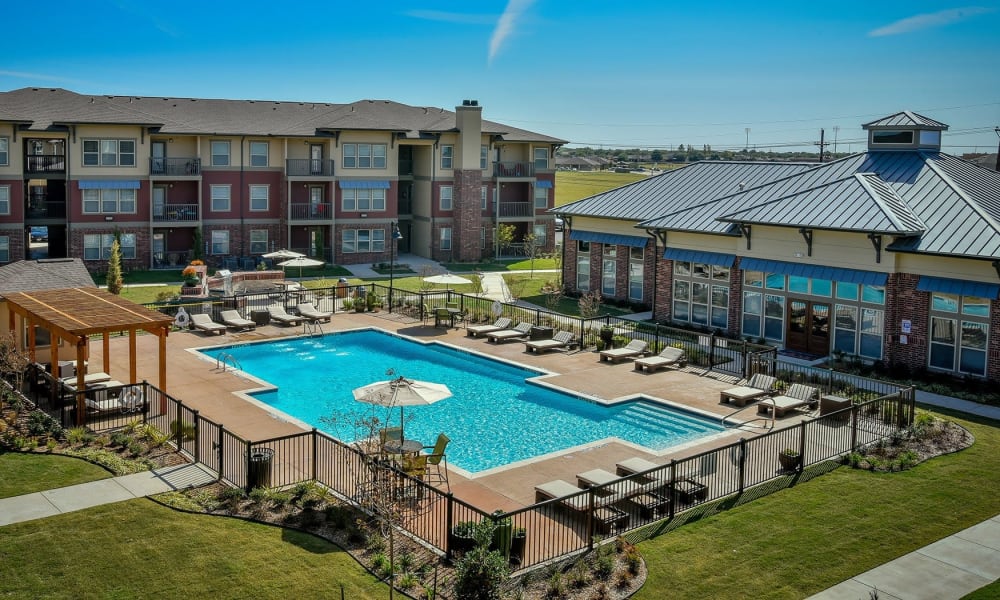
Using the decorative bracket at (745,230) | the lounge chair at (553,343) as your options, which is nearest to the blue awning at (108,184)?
the lounge chair at (553,343)

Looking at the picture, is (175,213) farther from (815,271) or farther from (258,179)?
(815,271)

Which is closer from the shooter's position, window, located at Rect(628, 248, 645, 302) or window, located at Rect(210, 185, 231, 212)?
window, located at Rect(628, 248, 645, 302)

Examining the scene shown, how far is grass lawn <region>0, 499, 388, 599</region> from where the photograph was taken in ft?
43.7

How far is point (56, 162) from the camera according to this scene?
164 ft

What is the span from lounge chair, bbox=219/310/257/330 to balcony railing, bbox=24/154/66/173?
2002 centimetres

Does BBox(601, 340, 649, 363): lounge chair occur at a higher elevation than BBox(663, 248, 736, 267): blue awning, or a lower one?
lower

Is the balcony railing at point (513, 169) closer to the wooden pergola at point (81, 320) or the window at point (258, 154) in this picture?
the window at point (258, 154)

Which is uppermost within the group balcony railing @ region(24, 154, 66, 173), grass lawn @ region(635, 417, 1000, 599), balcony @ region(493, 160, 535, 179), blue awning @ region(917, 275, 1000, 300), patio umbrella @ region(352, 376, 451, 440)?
balcony @ region(493, 160, 535, 179)

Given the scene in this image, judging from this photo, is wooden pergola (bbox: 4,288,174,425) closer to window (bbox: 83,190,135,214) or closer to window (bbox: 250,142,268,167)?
window (bbox: 83,190,135,214)

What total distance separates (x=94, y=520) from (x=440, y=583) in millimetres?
6354

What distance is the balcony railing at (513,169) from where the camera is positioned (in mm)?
61094

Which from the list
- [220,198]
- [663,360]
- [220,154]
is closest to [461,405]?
[663,360]

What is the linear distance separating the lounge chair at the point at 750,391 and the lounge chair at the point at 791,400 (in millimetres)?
473

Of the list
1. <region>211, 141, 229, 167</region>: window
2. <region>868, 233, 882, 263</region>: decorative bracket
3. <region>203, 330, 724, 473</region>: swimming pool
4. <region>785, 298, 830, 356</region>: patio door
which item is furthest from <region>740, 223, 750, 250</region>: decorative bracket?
<region>211, 141, 229, 167</region>: window
